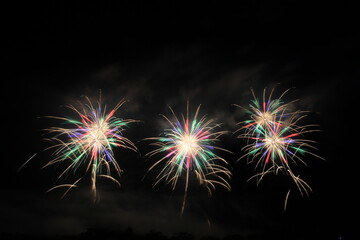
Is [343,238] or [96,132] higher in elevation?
[96,132]

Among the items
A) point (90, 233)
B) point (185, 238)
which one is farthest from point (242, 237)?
point (90, 233)

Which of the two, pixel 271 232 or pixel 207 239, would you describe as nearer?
pixel 271 232

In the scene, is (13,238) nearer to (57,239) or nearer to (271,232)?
(57,239)

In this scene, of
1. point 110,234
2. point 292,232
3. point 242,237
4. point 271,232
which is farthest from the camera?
point 110,234

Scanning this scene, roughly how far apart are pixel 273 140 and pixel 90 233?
113819 mm

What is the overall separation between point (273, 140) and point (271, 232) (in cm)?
8972

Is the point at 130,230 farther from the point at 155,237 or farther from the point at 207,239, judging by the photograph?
the point at 207,239

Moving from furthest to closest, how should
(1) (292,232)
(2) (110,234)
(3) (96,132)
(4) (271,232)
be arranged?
(2) (110,234)
(4) (271,232)
(1) (292,232)
(3) (96,132)

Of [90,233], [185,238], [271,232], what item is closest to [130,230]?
[90,233]

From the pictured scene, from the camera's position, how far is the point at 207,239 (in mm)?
119375

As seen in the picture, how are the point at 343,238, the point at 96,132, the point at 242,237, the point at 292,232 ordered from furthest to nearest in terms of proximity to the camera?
the point at 242,237 < the point at 292,232 < the point at 343,238 < the point at 96,132

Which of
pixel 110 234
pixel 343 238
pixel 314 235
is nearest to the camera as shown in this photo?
pixel 343 238

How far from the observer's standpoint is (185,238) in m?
123

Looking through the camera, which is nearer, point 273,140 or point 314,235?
point 273,140
